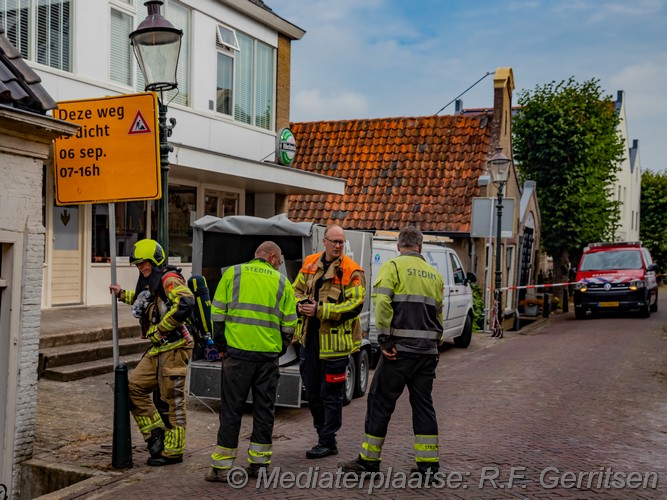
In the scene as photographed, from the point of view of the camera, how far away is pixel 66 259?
495 inches

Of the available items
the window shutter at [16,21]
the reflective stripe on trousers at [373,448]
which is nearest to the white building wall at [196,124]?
the window shutter at [16,21]

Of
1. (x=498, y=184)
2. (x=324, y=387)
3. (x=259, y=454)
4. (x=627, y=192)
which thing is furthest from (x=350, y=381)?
(x=627, y=192)

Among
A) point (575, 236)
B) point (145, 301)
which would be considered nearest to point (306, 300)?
point (145, 301)

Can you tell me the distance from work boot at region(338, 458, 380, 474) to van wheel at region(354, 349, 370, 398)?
137 inches

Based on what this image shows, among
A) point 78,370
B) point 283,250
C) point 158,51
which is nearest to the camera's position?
point 158,51

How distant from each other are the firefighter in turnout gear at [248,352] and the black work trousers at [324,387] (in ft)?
2.03

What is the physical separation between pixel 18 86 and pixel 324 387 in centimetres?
374

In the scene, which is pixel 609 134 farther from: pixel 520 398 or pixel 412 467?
pixel 412 467

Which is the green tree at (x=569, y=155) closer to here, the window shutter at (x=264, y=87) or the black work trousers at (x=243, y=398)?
the window shutter at (x=264, y=87)

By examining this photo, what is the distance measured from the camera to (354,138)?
23.0 m

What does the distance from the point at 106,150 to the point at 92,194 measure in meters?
0.40

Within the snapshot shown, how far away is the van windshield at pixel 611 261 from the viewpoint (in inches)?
869

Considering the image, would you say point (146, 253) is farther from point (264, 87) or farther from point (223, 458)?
point (264, 87)

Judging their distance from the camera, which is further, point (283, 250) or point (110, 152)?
point (283, 250)
